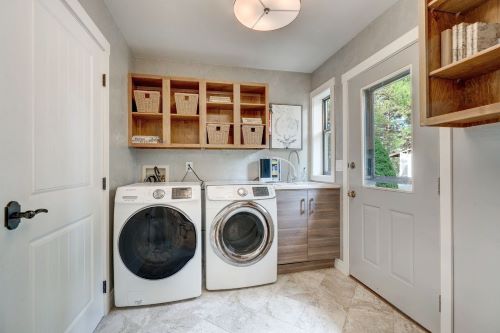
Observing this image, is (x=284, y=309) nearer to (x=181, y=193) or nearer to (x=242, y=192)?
(x=242, y=192)

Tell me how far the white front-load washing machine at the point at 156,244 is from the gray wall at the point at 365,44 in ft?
5.33

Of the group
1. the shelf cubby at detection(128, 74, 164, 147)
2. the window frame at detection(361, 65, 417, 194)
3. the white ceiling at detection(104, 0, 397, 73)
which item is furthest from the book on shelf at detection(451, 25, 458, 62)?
the shelf cubby at detection(128, 74, 164, 147)

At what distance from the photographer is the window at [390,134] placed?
1.77 meters

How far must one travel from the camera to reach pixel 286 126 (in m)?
3.08

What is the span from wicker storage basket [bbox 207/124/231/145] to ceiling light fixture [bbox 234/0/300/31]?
43.6 inches

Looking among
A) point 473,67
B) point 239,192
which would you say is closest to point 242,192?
point 239,192

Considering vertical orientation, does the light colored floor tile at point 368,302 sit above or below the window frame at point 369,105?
below

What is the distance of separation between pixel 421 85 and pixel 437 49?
0.64 ft

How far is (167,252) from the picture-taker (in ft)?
6.32

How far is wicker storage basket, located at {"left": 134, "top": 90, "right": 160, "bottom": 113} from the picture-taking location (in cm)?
241

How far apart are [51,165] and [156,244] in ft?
3.26

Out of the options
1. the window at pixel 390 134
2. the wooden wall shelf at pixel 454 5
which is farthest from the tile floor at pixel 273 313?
the wooden wall shelf at pixel 454 5

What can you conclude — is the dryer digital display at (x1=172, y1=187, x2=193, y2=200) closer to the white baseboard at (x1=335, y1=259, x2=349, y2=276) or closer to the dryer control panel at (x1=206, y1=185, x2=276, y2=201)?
the dryer control panel at (x1=206, y1=185, x2=276, y2=201)

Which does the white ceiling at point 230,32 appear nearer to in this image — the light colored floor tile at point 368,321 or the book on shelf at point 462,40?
the book on shelf at point 462,40
